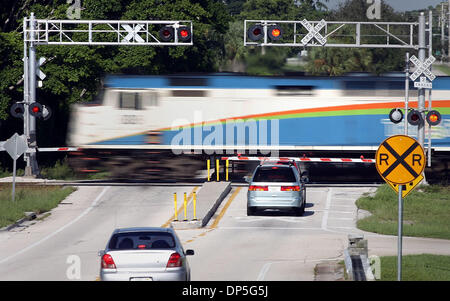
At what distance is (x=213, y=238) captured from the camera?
25719 mm

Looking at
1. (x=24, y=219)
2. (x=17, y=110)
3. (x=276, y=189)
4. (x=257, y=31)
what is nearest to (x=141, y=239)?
(x=276, y=189)

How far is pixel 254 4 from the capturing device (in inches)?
4131

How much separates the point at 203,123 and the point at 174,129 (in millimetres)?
1392

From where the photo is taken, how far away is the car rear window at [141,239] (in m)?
15.5

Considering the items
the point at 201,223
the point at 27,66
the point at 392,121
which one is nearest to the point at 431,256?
the point at 201,223

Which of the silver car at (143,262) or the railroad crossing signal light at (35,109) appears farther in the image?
the railroad crossing signal light at (35,109)

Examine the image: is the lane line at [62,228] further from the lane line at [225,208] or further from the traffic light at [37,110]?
the lane line at [225,208]

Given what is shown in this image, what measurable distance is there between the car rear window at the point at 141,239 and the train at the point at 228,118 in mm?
24340

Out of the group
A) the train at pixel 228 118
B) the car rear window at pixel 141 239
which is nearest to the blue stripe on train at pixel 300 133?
the train at pixel 228 118

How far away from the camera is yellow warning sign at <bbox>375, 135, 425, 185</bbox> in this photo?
15.2m

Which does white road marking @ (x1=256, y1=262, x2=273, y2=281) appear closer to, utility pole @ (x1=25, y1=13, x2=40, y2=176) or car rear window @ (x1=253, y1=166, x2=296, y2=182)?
car rear window @ (x1=253, y1=166, x2=296, y2=182)

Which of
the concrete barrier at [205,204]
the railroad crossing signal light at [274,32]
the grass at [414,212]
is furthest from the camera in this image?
the railroad crossing signal light at [274,32]

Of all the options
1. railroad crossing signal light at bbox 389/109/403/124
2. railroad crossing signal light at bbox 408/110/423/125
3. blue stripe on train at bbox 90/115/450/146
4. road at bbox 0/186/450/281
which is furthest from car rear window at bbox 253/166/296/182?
blue stripe on train at bbox 90/115/450/146

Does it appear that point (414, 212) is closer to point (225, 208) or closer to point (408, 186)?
point (225, 208)
